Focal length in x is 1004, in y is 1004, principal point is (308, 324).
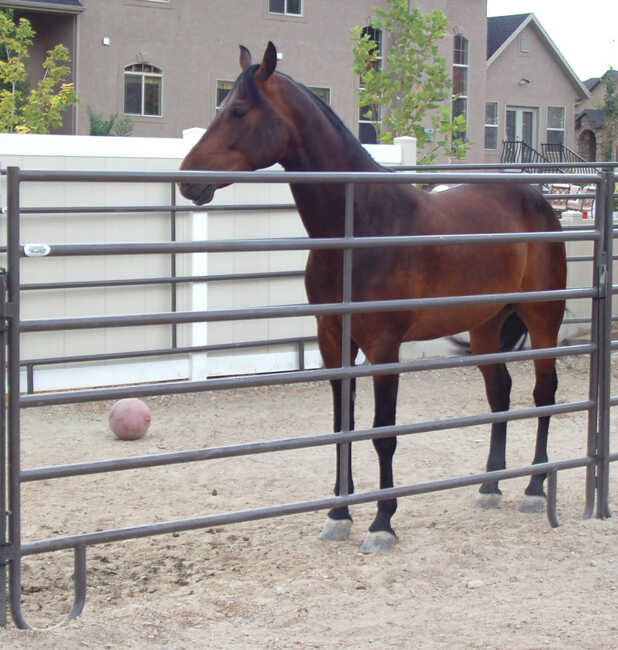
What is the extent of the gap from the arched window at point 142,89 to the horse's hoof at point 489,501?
22.7m

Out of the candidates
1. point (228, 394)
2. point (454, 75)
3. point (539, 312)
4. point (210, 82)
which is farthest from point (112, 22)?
point (539, 312)

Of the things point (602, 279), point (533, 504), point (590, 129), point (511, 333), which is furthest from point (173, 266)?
point (590, 129)

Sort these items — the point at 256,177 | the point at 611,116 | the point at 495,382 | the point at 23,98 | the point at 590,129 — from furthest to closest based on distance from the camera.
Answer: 1. the point at 590,129
2. the point at 611,116
3. the point at 23,98
4. the point at 495,382
5. the point at 256,177

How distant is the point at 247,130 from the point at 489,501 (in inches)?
82.7

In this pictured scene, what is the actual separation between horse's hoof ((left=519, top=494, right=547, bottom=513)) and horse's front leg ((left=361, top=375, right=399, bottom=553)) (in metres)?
0.87

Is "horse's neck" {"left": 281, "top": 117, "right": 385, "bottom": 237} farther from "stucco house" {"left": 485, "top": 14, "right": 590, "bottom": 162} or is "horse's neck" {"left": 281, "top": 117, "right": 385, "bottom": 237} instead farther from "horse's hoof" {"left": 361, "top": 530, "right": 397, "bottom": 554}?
"stucco house" {"left": 485, "top": 14, "right": 590, "bottom": 162}

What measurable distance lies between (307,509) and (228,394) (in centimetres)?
414

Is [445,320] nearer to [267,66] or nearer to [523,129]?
[267,66]

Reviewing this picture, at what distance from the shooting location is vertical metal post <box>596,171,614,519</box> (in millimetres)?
4387

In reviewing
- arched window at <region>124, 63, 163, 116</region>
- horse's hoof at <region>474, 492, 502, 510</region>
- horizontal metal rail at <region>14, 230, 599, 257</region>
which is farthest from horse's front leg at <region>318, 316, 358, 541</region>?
arched window at <region>124, 63, 163, 116</region>

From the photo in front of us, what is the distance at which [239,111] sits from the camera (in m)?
4.09

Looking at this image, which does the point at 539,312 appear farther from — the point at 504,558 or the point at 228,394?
the point at 228,394

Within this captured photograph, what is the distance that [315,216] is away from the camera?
4.17 m

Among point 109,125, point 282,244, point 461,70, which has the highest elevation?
point 461,70
